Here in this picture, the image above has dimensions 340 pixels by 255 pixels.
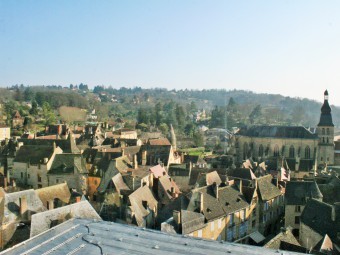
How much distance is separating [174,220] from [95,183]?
57.5ft

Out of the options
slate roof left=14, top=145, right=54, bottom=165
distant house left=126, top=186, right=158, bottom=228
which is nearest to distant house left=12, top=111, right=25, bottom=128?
slate roof left=14, top=145, right=54, bottom=165

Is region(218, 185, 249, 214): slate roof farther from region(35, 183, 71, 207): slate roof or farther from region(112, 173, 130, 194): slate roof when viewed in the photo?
region(35, 183, 71, 207): slate roof

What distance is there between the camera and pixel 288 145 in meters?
80.9

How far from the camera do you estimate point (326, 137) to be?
251 ft

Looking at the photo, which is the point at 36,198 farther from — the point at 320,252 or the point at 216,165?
the point at 216,165

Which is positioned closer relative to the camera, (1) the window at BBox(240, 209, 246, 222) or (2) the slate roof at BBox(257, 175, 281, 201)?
(1) the window at BBox(240, 209, 246, 222)

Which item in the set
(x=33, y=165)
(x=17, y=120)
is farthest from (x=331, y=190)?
(x=17, y=120)

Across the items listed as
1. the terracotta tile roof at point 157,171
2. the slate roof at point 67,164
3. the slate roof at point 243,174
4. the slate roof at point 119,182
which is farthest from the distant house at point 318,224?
the slate roof at point 67,164

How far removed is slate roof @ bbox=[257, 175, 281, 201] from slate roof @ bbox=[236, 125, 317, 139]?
3775 centimetres

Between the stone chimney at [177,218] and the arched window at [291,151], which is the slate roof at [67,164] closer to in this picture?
the stone chimney at [177,218]

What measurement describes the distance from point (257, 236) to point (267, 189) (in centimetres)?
658

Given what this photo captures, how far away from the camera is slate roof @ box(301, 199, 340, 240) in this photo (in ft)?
103

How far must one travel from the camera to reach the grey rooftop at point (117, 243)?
17.9 m

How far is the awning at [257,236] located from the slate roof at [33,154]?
25.3 meters
